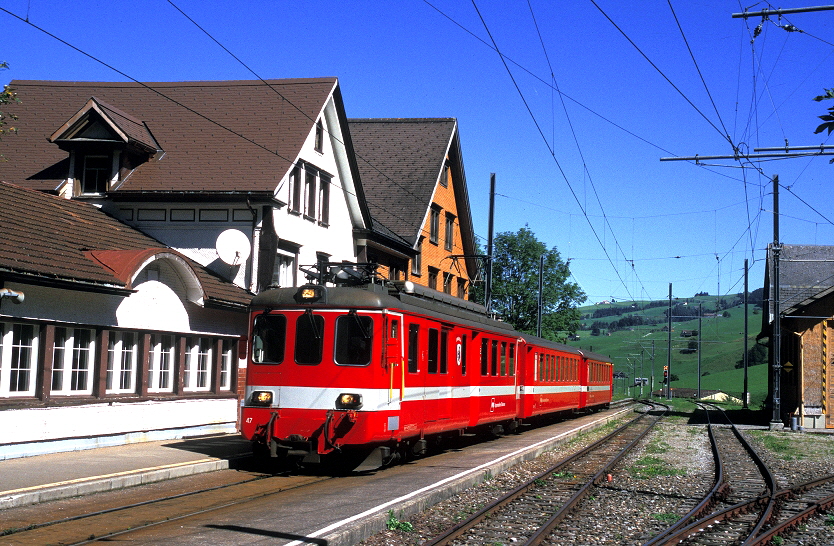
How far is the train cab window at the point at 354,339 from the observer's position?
42.9 feet

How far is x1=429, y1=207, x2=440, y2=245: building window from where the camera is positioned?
35.0m

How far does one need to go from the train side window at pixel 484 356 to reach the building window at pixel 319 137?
8.07 m

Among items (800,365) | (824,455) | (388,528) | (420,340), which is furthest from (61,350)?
(800,365)

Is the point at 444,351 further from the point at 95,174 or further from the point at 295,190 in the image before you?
the point at 95,174

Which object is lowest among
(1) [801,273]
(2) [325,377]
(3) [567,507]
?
(3) [567,507]

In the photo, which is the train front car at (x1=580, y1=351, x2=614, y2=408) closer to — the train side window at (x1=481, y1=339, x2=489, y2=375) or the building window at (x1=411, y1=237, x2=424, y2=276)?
the building window at (x1=411, y1=237, x2=424, y2=276)

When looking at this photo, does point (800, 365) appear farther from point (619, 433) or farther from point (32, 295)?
point (32, 295)

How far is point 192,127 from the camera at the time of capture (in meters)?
22.8

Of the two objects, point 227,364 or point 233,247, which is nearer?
point 233,247

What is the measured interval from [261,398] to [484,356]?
21.0 feet

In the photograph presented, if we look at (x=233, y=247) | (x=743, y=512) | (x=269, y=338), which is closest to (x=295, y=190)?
(x=233, y=247)

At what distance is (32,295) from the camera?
1370cm

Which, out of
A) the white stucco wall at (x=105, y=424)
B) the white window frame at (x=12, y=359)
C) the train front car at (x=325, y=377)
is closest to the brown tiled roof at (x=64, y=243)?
the white window frame at (x=12, y=359)

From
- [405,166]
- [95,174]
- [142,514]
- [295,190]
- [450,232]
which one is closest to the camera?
[142,514]
